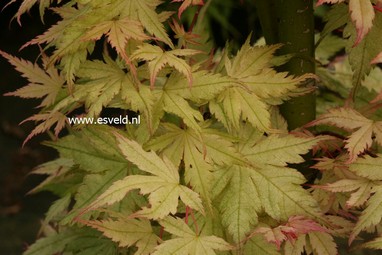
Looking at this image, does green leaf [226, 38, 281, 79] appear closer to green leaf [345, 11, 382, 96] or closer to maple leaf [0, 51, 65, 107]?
green leaf [345, 11, 382, 96]

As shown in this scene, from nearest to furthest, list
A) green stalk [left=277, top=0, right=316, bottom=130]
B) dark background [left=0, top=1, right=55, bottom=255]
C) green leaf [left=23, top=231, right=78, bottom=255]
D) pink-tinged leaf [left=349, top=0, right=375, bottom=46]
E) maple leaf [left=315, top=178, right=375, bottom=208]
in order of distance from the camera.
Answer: pink-tinged leaf [left=349, top=0, right=375, bottom=46], maple leaf [left=315, top=178, right=375, bottom=208], green stalk [left=277, top=0, right=316, bottom=130], green leaf [left=23, top=231, right=78, bottom=255], dark background [left=0, top=1, right=55, bottom=255]

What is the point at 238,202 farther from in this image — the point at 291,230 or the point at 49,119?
the point at 49,119

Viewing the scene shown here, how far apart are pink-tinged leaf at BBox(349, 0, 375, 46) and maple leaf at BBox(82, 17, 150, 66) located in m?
0.27

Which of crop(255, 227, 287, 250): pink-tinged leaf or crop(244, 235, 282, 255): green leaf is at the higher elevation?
crop(255, 227, 287, 250): pink-tinged leaf

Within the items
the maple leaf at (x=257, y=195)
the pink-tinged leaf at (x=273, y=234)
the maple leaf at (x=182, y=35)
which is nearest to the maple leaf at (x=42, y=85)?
the maple leaf at (x=182, y=35)

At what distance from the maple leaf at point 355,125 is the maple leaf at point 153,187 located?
9.4 inches

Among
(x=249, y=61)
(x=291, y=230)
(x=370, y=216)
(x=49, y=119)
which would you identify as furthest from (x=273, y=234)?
(x=49, y=119)

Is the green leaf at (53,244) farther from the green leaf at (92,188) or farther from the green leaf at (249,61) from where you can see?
the green leaf at (249,61)

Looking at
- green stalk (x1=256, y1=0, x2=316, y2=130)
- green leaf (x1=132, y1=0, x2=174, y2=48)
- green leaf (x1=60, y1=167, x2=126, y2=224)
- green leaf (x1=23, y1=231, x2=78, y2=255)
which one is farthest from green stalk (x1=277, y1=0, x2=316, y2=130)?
green leaf (x1=23, y1=231, x2=78, y2=255)

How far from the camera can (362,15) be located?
0.77 m

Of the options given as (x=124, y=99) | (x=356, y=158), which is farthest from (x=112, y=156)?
(x=356, y=158)

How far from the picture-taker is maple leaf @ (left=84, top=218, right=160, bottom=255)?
2.79 ft

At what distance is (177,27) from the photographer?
0.96 metres

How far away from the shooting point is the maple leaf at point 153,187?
0.79m
